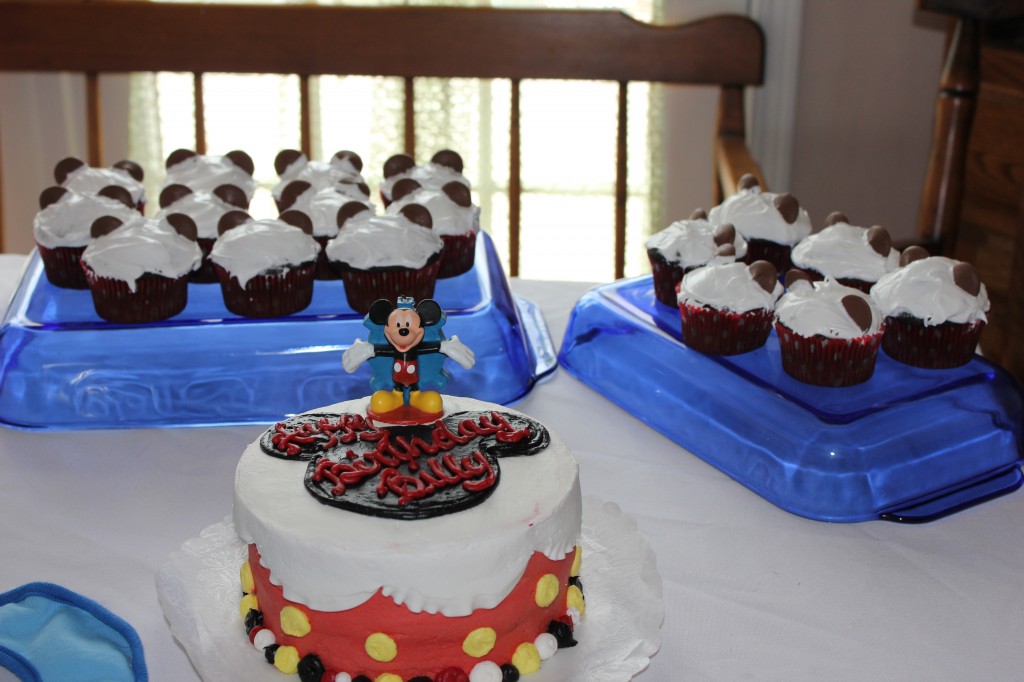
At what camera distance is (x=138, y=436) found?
4.32ft

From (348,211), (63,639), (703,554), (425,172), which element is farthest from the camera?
(425,172)

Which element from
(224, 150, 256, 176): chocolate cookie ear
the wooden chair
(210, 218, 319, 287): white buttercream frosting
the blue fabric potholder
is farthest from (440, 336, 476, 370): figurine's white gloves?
the wooden chair

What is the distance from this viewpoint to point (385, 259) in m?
1.40

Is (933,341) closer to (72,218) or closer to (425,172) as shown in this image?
(425,172)

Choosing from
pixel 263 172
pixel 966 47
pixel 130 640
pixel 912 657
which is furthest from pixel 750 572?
pixel 263 172

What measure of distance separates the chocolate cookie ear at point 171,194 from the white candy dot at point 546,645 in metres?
1.00

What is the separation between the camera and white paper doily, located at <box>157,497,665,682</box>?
875 millimetres

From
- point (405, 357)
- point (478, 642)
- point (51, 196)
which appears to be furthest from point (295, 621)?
point (51, 196)

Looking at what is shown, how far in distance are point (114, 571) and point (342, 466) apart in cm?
31

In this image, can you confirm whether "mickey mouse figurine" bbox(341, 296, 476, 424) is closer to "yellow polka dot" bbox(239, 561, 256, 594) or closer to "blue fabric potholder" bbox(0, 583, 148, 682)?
"yellow polka dot" bbox(239, 561, 256, 594)

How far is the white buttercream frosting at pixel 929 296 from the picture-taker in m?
1.26

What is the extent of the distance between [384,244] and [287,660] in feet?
2.16

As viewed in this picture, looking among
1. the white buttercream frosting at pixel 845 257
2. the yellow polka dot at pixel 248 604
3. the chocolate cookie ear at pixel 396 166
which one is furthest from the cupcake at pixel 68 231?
the white buttercream frosting at pixel 845 257

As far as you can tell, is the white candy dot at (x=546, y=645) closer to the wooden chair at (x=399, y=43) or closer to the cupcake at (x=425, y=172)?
the cupcake at (x=425, y=172)
